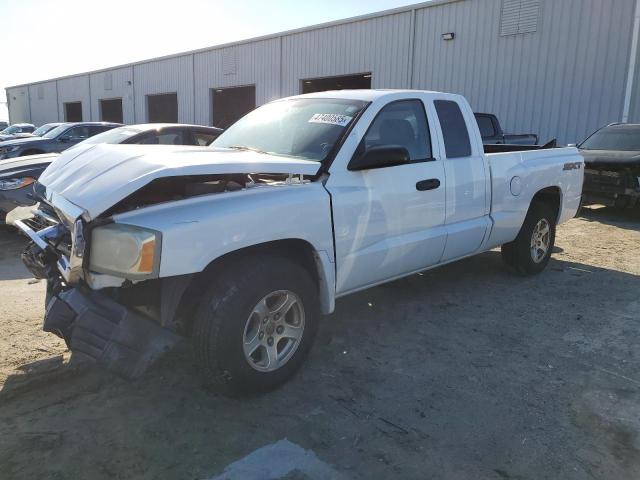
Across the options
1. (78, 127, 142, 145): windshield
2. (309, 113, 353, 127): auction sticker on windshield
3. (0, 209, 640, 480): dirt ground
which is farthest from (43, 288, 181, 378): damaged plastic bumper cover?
(78, 127, 142, 145): windshield

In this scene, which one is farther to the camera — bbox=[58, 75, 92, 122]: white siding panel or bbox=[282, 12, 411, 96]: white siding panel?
bbox=[58, 75, 92, 122]: white siding panel

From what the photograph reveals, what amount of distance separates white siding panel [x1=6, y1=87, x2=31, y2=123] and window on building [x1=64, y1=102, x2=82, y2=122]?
8.09 m

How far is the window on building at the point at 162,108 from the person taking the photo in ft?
93.9

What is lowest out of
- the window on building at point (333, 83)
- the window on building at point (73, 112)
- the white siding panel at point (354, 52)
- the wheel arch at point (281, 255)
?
the wheel arch at point (281, 255)

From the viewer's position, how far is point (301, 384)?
3369mm

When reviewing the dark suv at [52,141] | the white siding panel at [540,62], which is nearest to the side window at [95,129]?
the dark suv at [52,141]

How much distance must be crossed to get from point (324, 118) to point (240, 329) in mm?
1774

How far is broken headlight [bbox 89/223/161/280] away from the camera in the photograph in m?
2.58

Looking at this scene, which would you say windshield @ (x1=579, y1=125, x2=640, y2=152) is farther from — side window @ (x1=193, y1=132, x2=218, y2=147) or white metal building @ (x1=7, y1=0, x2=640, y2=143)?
side window @ (x1=193, y1=132, x2=218, y2=147)

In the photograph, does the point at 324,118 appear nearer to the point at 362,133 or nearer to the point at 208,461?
the point at 362,133

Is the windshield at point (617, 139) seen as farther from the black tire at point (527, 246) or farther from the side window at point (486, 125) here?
the black tire at point (527, 246)

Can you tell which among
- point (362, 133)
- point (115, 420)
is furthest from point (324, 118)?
point (115, 420)

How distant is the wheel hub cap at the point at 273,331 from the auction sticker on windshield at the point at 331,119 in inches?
52.6

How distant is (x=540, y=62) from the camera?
535 inches
